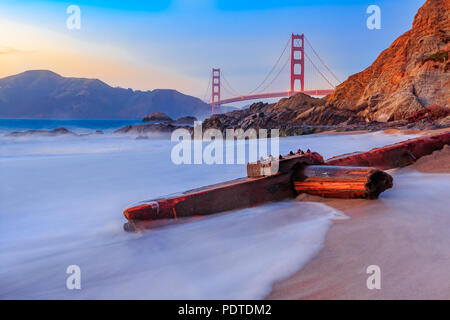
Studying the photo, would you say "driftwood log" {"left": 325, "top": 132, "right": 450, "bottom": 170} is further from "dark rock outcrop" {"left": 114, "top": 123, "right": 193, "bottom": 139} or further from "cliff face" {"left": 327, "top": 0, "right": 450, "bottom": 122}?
"dark rock outcrop" {"left": 114, "top": 123, "right": 193, "bottom": 139}

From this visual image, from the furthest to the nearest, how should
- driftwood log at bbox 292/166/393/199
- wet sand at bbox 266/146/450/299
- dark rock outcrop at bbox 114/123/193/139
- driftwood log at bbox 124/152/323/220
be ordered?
1. dark rock outcrop at bbox 114/123/193/139
2. driftwood log at bbox 292/166/393/199
3. driftwood log at bbox 124/152/323/220
4. wet sand at bbox 266/146/450/299

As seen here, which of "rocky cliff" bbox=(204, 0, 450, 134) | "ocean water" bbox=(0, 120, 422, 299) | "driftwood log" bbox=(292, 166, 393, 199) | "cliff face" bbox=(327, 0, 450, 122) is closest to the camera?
"ocean water" bbox=(0, 120, 422, 299)

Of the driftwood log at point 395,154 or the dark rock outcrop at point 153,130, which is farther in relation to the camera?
the dark rock outcrop at point 153,130

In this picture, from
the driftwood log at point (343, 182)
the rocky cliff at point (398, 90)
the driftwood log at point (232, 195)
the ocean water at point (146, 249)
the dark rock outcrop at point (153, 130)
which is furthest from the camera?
the dark rock outcrop at point (153, 130)

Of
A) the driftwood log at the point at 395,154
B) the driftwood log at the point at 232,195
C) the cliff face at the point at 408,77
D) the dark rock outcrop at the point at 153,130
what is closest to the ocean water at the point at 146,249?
the driftwood log at the point at 232,195

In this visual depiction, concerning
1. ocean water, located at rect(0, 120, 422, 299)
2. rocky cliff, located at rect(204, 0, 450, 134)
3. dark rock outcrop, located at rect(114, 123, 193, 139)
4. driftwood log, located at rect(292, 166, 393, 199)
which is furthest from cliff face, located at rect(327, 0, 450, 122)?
ocean water, located at rect(0, 120, 422, 299)

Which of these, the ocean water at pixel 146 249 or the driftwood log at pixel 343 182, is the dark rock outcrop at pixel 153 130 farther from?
the driftwood log at pixel 343 182

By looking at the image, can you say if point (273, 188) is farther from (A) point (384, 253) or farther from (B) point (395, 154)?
(B) point (395, 154)
